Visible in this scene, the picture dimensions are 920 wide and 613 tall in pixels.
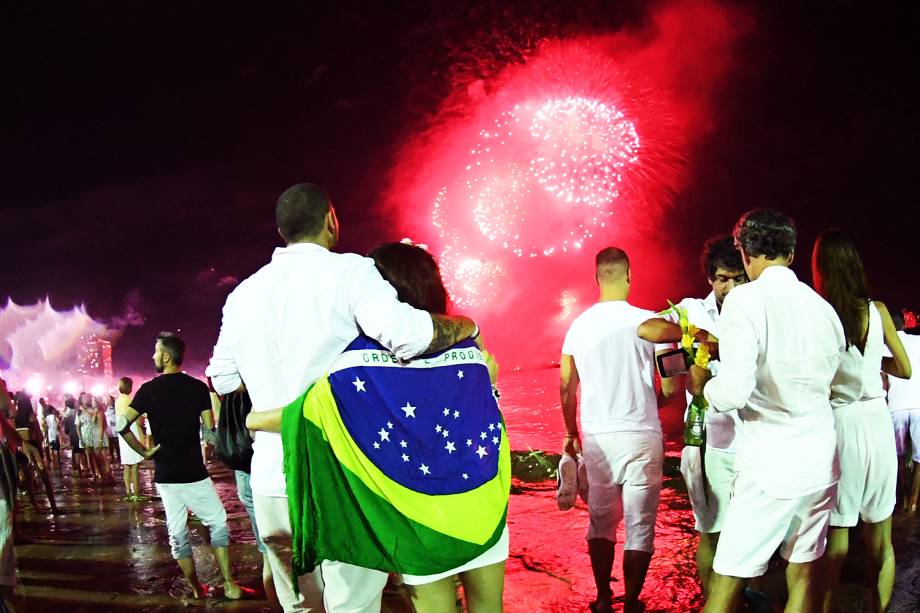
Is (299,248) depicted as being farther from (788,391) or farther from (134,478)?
(134,478)

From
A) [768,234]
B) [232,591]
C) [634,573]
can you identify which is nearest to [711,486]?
[634,573]

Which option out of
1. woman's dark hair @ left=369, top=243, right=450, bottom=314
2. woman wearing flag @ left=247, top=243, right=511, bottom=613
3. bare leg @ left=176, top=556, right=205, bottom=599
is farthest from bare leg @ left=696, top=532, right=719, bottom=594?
bare leg @ left=176, top=556, right=205, bottom=599

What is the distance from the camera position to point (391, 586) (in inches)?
234

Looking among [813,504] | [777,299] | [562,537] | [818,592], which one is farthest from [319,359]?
[562,537]

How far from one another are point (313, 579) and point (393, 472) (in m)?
0.93

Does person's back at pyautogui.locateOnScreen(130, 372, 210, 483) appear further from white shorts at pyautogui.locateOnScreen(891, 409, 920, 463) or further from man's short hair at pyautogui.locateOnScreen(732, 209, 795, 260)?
white shorts at pyautogui.locateOnScreen(891, 409, 920, 463)

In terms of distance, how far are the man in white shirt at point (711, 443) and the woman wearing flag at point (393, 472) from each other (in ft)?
6.38

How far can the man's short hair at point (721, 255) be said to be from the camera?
461 centimetres

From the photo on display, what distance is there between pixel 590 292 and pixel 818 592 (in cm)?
4432

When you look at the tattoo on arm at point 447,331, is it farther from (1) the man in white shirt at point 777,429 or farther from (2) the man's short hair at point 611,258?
(2) the man's short hair at point 611,258

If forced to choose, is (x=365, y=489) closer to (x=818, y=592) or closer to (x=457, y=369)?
(x=457, y=369)

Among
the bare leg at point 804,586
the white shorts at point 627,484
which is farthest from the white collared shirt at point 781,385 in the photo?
the white shorts at point 627,484

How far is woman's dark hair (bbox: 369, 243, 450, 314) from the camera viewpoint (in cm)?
301

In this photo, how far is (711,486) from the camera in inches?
177
